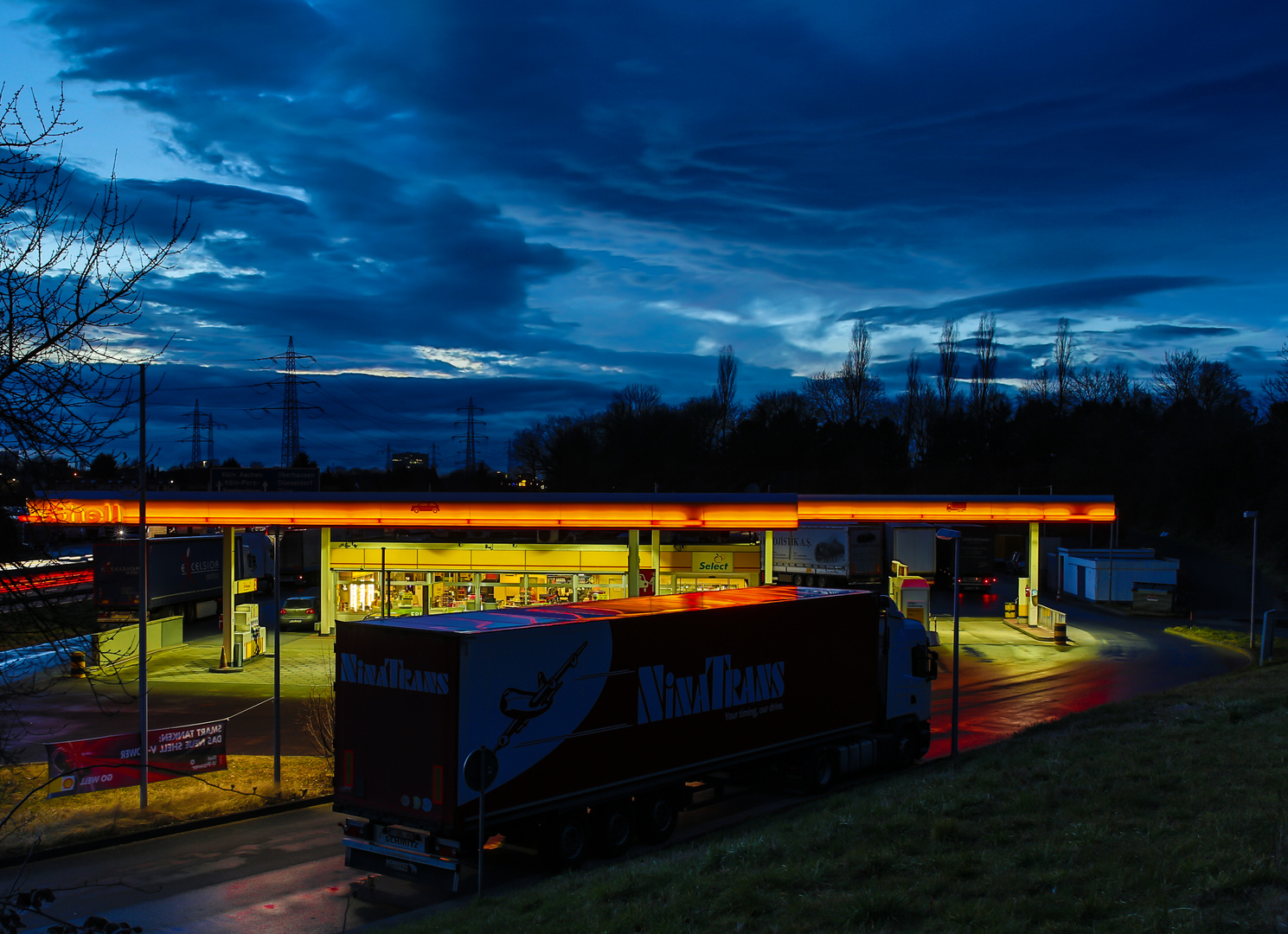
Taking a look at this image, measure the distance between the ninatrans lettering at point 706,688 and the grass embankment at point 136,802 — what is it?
22.6ft

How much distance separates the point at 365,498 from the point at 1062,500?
2446 centimetres

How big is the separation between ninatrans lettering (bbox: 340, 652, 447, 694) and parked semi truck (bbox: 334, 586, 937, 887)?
2 centimetres

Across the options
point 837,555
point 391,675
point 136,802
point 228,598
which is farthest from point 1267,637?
point 228,598

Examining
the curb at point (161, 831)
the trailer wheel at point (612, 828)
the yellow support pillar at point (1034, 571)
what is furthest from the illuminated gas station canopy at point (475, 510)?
the trailer wheel at point (612, 828)

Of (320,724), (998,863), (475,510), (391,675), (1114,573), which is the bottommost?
(320,724)

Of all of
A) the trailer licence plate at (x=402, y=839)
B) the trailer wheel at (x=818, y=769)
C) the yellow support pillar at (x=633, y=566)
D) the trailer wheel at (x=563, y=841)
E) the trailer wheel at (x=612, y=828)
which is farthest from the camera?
the yellow support pillar at (x=633, y=566)

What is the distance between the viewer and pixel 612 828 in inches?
507

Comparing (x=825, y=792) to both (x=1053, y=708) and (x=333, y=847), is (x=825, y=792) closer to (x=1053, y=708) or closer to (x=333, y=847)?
(x=333, y=847)

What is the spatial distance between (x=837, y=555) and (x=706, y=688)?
99.7 ft

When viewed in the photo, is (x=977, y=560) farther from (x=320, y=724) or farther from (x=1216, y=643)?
(x=320, y=724)

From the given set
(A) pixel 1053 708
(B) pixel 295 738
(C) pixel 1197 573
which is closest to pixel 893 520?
(A) pixel 1053 708

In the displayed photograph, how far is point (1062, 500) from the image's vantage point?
34312 millimetres

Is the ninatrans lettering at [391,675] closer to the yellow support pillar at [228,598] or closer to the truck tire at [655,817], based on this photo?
the truck tire at [655,817]

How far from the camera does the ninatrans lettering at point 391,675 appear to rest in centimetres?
1123
